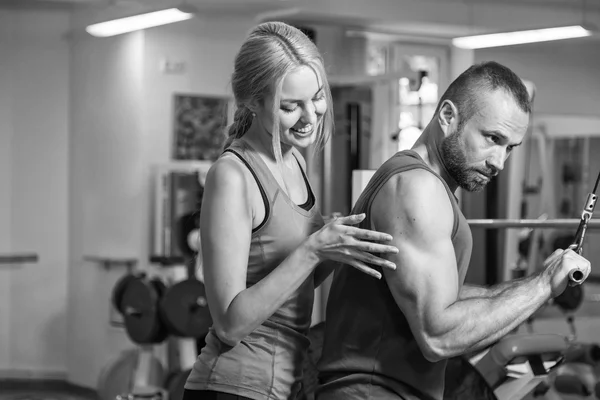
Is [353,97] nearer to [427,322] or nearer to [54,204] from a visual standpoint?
[54,204]

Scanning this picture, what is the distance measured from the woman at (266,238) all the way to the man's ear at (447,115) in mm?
232

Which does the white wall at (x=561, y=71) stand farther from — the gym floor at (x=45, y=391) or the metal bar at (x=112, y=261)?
the gym floor at (x=45, y=391)

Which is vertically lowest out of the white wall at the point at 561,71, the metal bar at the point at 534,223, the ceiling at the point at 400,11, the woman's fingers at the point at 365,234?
the metal bar at the point at 534,223

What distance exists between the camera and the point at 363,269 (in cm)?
162

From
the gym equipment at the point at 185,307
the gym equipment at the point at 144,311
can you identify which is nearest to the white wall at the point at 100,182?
the gym equipment at the point at 144,311

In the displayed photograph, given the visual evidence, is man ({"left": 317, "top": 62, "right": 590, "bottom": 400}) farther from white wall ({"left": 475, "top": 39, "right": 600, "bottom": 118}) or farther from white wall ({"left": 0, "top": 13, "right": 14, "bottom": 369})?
white wall ({"left": 0, "top": 13, "right": 14, "bottom": 369})

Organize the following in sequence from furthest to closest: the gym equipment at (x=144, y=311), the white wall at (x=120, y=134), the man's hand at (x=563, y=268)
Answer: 1. the white wall at (x=120, y=134)
2. the gym equipment at (x=144, y=311)
3. the man's hand at (x=563, y=268)

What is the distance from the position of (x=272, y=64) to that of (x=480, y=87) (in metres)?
0.43

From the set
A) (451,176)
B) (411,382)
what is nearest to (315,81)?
(451,176)

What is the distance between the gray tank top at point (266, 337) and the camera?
5.67 feet

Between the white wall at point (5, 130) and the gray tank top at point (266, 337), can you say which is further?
the white wall at point (5, 130)

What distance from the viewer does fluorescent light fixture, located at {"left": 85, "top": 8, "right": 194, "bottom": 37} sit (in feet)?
20.7

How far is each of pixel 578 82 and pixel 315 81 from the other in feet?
21.8

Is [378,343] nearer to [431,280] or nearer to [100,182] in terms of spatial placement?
[431,280]
